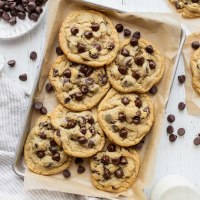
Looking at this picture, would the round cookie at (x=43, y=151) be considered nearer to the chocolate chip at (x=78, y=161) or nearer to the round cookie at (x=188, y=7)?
the chocolate chip at (x=78, y=161)

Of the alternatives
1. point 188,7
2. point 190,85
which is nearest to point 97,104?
point 190,85

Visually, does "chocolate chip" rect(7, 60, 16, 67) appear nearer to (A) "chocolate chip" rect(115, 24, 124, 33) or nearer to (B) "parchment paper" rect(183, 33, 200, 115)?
(A) "chocolate chip" rect(115, 24, 124, 33)

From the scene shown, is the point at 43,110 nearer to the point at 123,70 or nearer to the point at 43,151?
the point at 43,151

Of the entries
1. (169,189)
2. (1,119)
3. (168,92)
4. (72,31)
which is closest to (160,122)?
(168,92)

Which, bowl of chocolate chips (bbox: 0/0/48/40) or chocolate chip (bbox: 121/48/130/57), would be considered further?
bowl of chocolate chips (bbox: 0/0/48/40)

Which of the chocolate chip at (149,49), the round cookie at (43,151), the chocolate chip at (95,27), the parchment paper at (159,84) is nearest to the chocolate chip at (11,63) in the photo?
the parchment paper at (159,84)

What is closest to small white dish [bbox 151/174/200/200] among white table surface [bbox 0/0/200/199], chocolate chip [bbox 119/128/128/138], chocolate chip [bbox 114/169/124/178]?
white table surface [bbox 0/0/200/199]
